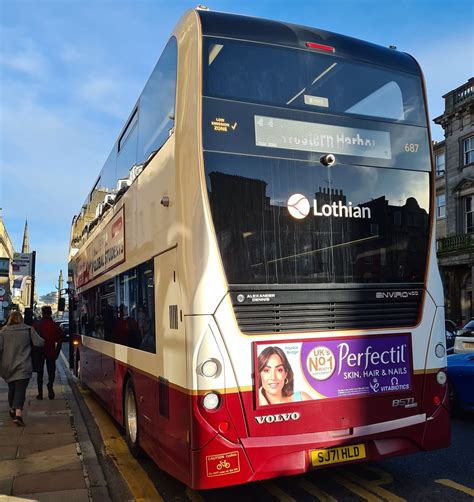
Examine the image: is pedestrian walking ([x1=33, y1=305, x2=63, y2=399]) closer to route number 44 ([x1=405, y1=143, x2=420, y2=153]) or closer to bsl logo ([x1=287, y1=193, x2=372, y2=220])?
bsl logo ([x1=287, y1=193, x2=372, y2=220])

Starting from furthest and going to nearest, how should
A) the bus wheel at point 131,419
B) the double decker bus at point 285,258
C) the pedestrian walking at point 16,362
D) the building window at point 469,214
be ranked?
the building window at point 469,214 → the pedestrian walking at point 16,362 → the bus wheel at point 131,419 → the double decker bus at point 285,258

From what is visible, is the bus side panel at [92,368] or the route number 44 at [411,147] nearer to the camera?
the route number 44 at [411,147]

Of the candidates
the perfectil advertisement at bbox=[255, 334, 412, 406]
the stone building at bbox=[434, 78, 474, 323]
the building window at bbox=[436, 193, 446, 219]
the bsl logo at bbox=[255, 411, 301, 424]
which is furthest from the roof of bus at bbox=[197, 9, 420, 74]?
the building window at bbox=[436, 193, 446, 219]

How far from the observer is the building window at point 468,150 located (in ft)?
107

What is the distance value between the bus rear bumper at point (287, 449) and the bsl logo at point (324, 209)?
1.84 meters

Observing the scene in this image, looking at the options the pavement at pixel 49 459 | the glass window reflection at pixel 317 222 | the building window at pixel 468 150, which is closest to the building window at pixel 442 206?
the building window at pixel 468 150

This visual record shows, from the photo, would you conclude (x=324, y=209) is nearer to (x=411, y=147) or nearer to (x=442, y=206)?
(x=411, y=147)

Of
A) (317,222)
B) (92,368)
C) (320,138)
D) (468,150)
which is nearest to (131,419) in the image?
(317,222)

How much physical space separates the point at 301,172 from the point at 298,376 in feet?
5.71

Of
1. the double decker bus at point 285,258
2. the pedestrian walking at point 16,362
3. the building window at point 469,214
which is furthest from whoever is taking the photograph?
the building window at point 469,214

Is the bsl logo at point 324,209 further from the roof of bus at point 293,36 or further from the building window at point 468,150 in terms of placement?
Answer: the building window at point 468,150

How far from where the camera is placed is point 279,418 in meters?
4.25

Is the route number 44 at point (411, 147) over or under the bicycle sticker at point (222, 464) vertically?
over

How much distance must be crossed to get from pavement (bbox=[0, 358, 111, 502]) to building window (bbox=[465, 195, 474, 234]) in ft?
98.2
